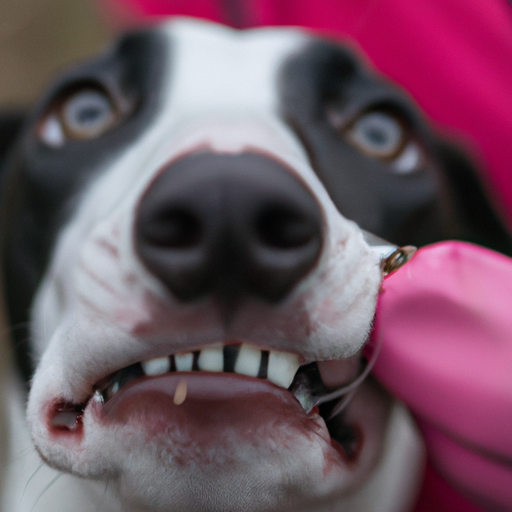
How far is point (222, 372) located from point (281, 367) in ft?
0.28

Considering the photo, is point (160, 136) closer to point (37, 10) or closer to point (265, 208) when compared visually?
point (265, 208)

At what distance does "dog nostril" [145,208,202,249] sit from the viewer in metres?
0.69

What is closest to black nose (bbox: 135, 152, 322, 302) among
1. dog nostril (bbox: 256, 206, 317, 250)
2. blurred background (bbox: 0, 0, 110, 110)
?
dog nostril (bbox: 256, 206, 317, 250)

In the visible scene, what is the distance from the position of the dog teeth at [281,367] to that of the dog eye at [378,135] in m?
0.64

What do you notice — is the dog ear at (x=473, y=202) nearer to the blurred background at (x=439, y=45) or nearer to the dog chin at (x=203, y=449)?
the blurred background at (x=439, y=45)

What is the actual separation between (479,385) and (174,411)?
0.43 m

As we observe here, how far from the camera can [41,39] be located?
12.7ft

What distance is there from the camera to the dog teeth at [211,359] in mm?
789

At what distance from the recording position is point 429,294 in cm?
89

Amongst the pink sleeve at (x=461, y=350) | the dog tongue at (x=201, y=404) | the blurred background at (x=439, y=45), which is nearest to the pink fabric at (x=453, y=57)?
the blurred background at (x=439, y=45)

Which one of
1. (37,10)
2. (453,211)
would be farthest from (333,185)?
(37,10)

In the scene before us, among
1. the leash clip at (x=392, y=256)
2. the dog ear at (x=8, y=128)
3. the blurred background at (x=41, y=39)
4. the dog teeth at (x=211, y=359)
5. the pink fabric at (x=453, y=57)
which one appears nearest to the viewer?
the dog teeth at (x=211, y=359)

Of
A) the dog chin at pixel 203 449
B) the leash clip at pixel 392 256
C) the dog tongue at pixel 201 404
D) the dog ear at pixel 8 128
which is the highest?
the leash clip at pixel 392 256

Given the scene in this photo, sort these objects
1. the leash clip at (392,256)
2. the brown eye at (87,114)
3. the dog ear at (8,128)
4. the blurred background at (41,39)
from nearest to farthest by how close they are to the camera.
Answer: the leash clip at (392,256)
the brown eye at (87,114)
the dog ear at (8,128)
the blurred background at (41,39)
